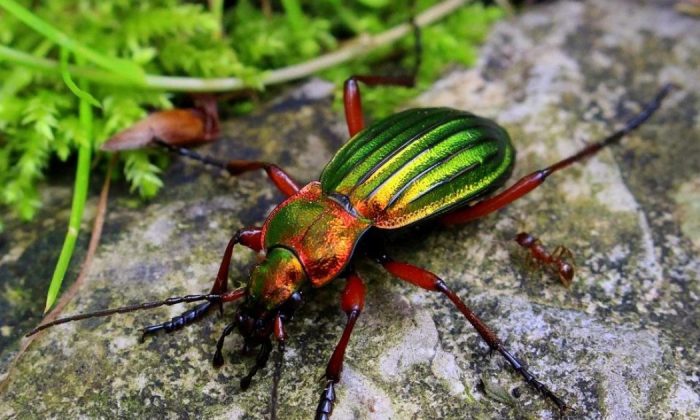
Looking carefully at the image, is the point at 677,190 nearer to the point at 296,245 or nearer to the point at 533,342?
the point at 533,342

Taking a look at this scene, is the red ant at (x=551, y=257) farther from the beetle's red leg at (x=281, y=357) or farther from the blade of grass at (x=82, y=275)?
the blade of grass at (x=82, y=275)

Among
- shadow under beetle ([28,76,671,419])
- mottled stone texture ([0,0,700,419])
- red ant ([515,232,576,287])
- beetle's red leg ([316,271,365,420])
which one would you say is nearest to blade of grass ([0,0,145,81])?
mottled stone texture ([0,0,700,419])

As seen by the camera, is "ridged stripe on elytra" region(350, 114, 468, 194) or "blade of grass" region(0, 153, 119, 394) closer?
"blade of grass" region(0, 153, 119, 394)

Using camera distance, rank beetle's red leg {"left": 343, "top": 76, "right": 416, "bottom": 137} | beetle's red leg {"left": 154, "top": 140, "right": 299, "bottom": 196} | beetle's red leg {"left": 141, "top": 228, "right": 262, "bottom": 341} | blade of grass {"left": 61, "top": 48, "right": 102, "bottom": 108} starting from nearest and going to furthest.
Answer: beetle's red leg {"left": 141, "top": 228, "right": 262, "bottom": 341} → blade of grass {"left": 61, "top": 48, "right": 102, "bottom": 108} → beetle's red leg {"left": 154, "top": 140, "right": 299, "bottom": 196} → beetle's red leg {"left": 343, "top": 76, "right": 416, "bottom": 137}

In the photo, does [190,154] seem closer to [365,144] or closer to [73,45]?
[73,45]

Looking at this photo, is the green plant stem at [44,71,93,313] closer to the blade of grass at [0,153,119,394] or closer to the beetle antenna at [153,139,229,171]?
the blade of grass at [0,153,119,394]

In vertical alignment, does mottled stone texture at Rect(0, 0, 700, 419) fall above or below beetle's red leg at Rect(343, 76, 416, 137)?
below

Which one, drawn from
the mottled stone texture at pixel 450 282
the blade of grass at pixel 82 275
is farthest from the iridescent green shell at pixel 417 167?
the blade of grass at pixel 82 275

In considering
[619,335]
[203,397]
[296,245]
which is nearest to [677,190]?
[619,335]
